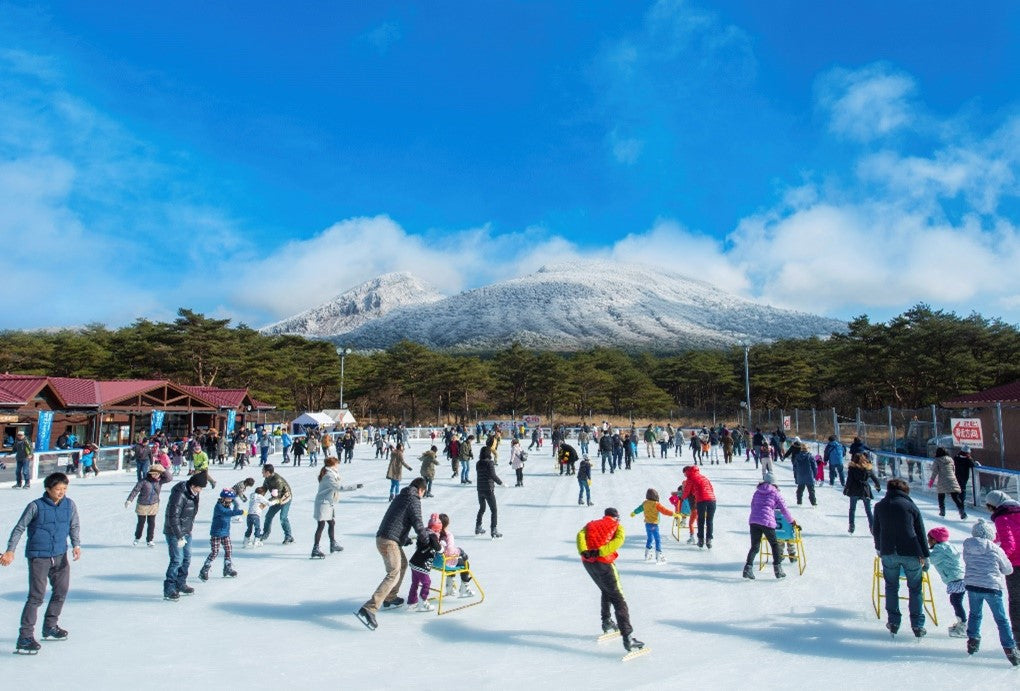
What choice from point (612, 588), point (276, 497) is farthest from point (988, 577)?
point (276, 497)

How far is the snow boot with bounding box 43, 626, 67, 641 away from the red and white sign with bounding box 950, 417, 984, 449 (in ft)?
56.7

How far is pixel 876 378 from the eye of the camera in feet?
158

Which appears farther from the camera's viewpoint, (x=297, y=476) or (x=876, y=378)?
(x=876, y=378)

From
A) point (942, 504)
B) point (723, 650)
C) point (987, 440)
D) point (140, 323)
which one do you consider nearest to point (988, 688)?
point (723, 650)

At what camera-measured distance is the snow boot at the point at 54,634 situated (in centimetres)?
579

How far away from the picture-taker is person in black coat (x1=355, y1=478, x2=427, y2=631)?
6.27 metres

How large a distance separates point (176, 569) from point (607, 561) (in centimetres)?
482

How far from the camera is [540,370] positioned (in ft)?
210

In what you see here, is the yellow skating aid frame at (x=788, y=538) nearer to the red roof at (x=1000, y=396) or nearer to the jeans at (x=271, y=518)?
the jeans at (x=271, y=518)

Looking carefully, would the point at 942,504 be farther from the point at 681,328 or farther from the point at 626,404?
the point at 681,328

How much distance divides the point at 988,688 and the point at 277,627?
19.9 feet

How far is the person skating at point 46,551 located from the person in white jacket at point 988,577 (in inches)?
295

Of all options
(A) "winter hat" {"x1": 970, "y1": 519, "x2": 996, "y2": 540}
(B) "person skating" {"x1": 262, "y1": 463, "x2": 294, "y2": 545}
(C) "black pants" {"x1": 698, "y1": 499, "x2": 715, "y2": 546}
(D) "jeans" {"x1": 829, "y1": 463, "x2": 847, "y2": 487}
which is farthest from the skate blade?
(D) "jeans" {"x1": 829, "y1": 463, "x2": 847, "y2": 487}

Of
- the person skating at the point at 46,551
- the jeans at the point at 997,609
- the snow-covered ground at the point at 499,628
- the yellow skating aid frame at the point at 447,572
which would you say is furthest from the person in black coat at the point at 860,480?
the person skating at the point at 46,551
